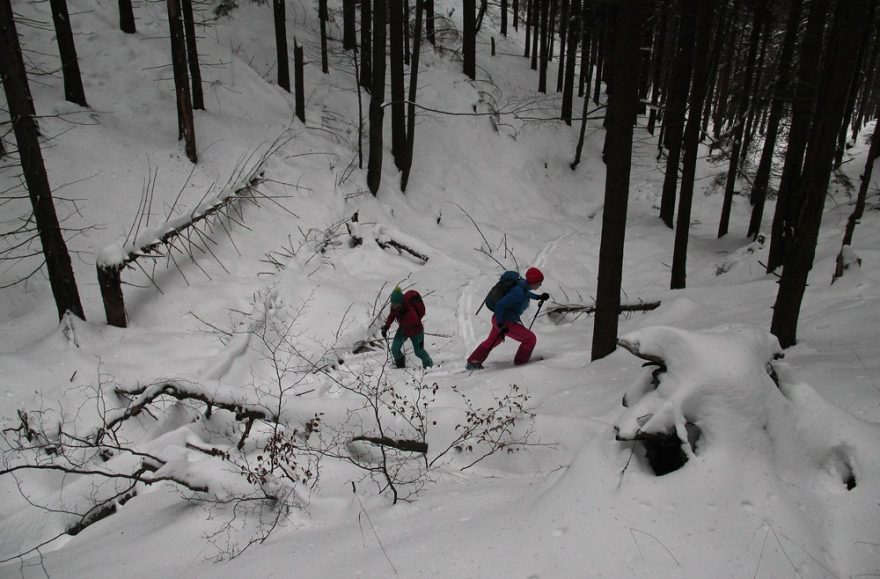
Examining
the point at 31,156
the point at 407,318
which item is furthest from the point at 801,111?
the point at 31,156

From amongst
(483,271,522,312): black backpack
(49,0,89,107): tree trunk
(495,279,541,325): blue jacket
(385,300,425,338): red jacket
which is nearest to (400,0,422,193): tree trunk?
(49,0,89,107): tree trunk

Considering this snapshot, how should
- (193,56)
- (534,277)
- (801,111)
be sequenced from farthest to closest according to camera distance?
(193,56) < (801,111) < (534,277)

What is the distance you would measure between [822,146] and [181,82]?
38.5 ft

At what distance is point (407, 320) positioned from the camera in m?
7.50

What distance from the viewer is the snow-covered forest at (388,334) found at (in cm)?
291

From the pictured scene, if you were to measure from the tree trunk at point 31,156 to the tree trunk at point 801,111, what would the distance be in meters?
10.8

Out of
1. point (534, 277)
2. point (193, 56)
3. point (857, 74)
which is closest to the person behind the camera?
point (534, 277)

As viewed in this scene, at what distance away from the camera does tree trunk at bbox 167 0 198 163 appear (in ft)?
35.2

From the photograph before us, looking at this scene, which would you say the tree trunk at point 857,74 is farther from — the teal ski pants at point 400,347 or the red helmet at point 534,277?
the teal ski pants at point 400,347

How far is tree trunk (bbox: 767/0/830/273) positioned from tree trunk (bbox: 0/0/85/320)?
10.8 meters

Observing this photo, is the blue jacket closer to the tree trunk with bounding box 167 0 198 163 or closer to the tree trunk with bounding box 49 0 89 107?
the tree trunk with bounding box 167 0 198 163

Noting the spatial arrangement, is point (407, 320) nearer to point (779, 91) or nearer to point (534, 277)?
point (534, 277)

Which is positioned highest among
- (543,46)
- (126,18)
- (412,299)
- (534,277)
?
(126,18)

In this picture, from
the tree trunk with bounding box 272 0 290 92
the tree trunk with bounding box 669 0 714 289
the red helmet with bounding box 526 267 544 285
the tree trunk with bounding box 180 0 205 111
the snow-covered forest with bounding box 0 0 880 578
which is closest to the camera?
the snow-covered forest with bounding box 0 0 880 578
